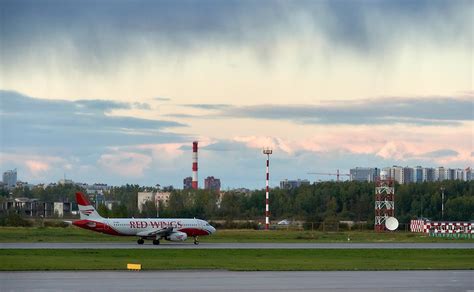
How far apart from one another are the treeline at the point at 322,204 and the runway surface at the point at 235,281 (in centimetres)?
9679

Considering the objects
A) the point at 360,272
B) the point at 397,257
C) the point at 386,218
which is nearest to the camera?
the point at 360,272

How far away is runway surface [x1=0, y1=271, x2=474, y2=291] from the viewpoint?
36281mm

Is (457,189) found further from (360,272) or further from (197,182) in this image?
(360,272)

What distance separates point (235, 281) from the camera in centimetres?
3966

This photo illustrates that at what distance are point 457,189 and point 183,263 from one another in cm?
13195

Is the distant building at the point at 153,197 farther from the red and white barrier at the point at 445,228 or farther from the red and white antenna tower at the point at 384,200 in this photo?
the red and white barrier at the point at 445,228

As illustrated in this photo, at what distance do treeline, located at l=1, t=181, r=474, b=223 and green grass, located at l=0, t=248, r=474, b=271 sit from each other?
249 feet

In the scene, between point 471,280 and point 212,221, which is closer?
point 471,280

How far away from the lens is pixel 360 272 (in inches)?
1832

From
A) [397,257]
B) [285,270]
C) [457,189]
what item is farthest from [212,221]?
[285,270]

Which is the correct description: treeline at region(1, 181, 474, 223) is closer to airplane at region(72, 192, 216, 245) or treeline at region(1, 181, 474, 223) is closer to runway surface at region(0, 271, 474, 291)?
airplane at region(72, 192, 216, 245)

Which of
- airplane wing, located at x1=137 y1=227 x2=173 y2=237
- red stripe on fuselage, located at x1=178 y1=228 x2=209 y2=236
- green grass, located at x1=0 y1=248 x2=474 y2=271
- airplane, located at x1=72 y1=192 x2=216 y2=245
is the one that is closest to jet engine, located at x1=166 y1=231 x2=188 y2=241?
airplane, located at x1=72 y1=192 x2=216 y2=245

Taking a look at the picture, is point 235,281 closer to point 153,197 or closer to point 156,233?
point 156,233

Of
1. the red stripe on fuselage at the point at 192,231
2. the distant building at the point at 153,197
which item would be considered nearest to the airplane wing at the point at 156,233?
the red stripe on fuselage at the point at 192,231
